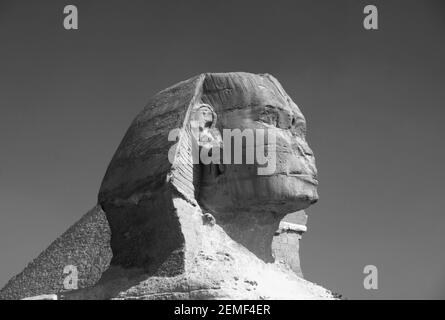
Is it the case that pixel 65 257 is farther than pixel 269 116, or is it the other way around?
pixel 65 257

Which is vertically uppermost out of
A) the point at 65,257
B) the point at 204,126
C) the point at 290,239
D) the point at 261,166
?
the point at 204,126

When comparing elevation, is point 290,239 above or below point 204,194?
below

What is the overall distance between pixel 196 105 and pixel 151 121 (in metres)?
0.48

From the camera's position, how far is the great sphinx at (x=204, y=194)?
7133 mm

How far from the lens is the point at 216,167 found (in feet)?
25.6

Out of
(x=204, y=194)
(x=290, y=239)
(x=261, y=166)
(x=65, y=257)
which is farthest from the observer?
(x=65, y=257)

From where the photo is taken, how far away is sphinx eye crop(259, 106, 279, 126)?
7.77m

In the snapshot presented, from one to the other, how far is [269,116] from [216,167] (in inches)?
27.2

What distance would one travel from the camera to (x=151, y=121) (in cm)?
799

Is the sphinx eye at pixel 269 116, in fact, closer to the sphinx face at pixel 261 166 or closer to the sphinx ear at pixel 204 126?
the sphinx face at pixel 261 166

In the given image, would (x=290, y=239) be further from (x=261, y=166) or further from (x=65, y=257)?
(x=65, y=257)

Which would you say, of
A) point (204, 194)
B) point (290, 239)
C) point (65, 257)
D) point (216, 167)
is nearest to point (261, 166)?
point (216, 167)

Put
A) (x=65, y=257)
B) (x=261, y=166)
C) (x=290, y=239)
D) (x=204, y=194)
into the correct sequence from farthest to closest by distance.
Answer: (x=65, y=257) < (x=290, y=239) < (x=204, y=194) < (x=261, y=166)

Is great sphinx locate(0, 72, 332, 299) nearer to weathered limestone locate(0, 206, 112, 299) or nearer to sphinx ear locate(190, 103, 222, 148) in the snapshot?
sphinx ear locate(190, 103, 222, 148)
